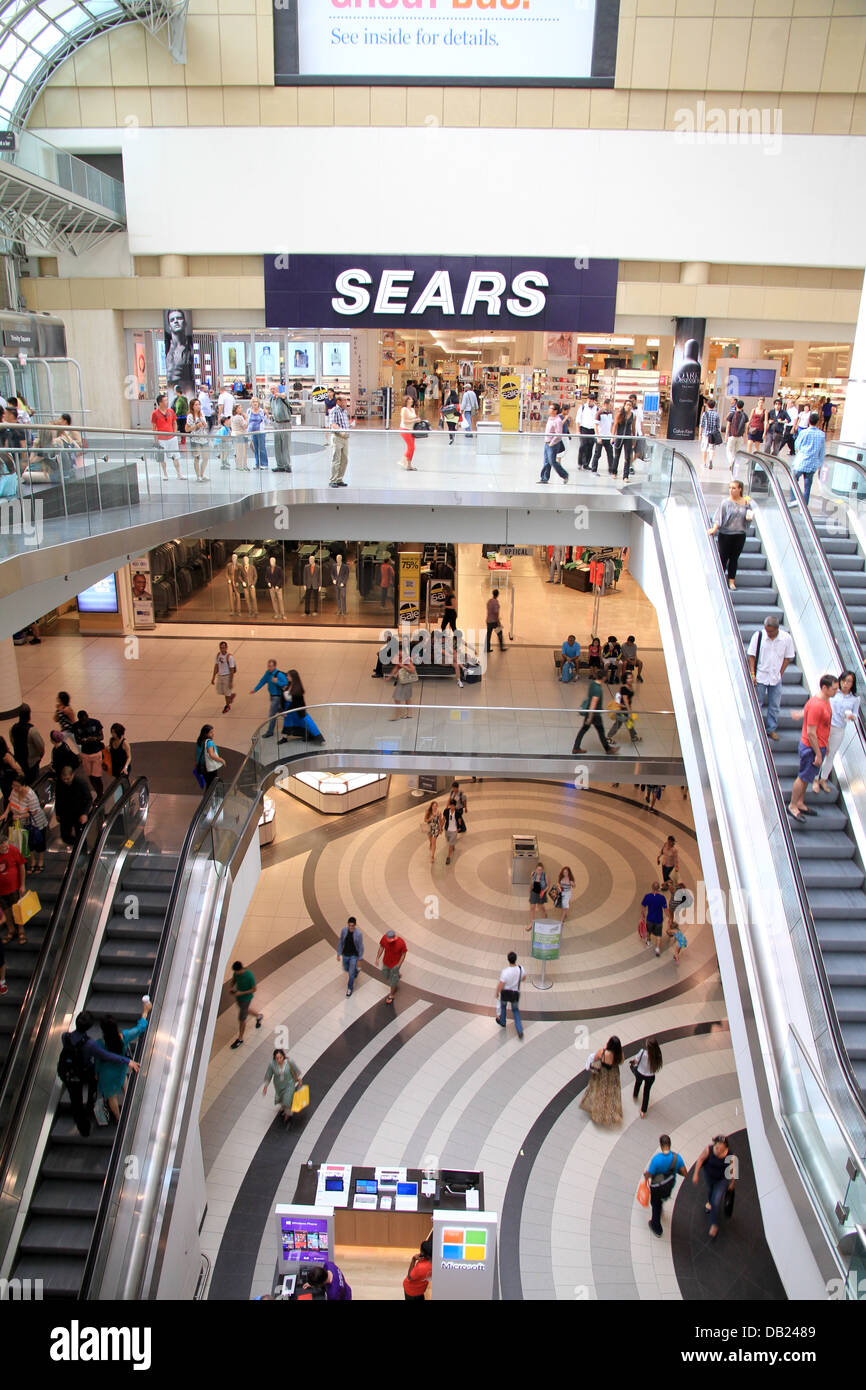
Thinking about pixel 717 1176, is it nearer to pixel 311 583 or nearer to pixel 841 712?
pixel 841 712

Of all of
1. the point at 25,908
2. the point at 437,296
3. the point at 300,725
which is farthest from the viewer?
the point at 437,296

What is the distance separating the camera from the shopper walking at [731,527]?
33.3 ft

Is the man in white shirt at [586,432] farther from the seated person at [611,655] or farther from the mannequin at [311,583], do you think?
the mannequin at [311,583]

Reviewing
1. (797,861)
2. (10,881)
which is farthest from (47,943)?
(797,861)

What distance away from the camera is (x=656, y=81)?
2011 centimetres

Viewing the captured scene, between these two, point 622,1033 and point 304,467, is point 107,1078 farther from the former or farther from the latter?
point 304,467

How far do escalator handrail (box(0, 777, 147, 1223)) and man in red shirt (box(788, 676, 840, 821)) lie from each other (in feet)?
22.9

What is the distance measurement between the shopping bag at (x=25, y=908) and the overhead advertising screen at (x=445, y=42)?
62.8ft

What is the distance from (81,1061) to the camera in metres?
7.77

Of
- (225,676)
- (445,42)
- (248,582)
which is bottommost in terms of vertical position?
(225,676)

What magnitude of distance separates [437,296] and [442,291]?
16 centimetres

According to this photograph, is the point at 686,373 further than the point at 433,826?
Yes

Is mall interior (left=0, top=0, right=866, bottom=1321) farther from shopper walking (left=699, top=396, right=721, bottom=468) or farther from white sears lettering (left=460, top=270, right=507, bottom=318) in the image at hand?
shopper walking (left=699, top=396, right=721, bottom=468)
